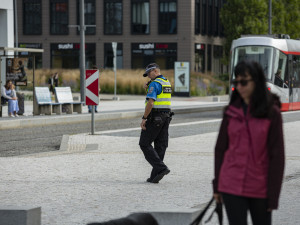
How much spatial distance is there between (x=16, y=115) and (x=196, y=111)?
919 cm

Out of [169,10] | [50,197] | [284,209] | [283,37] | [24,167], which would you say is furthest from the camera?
[169,10]

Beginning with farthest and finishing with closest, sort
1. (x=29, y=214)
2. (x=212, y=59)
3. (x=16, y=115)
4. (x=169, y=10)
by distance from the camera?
(x=212, y=59) → (x=169, y=10) → (x=16, y=115) → (x=29, y=214)

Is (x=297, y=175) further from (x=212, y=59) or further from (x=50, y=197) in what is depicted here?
(x=212, y=59)

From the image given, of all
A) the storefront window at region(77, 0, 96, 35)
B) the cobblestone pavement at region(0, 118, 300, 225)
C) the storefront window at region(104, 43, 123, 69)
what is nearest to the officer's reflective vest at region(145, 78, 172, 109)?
the cobblestone pavement at region(0, 118, 300, 225)

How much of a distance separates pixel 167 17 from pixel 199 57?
4.30 meters

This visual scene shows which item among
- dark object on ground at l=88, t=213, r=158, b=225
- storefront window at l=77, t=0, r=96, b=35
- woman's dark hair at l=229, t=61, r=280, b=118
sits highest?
storefront window at l=77, t=0, r=96, b=35

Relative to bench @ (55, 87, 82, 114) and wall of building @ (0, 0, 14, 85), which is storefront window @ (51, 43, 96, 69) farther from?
bench @ (55, 87, 82, 114)

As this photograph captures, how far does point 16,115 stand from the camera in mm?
25594

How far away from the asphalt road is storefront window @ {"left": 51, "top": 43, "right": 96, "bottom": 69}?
1568 inches

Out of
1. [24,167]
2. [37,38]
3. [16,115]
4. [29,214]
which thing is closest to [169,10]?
[37,38]

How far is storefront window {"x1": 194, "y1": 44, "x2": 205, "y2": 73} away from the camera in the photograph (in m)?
64.2

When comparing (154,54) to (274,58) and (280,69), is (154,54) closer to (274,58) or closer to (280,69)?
(280,69)

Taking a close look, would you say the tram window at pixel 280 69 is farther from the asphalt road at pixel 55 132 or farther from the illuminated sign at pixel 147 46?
the illuminated sign at pixel 147 46

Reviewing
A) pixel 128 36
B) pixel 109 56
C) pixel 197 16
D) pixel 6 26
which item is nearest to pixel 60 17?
pixel 109 56
